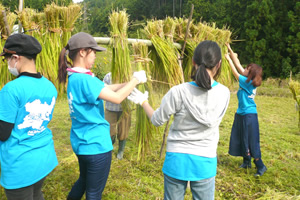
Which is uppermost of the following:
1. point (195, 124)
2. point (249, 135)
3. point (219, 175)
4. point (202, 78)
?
point (202, 78)

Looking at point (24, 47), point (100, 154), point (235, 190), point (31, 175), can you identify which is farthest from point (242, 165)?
point (24, 47)

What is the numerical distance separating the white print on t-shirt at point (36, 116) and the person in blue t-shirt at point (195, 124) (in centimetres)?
68

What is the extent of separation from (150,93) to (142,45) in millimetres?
533

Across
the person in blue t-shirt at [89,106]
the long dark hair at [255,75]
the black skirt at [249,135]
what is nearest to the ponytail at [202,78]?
the person in blue t-shirt at [89,106]

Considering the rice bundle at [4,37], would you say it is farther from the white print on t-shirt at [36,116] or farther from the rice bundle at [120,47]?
the white print on t-shirt at [36,116]

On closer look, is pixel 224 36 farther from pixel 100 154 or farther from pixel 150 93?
pixel 100 154

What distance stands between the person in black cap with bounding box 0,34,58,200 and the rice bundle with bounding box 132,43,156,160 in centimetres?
122

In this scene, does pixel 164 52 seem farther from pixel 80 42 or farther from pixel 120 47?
pixel 80 42

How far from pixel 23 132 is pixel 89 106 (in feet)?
1.44

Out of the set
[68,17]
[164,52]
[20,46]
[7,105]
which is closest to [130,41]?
[164,52]

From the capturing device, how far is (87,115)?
1.73m

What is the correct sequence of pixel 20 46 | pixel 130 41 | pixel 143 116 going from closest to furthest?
1. pixel 20 46
2. pixel 130 41
3. pixel 143 116

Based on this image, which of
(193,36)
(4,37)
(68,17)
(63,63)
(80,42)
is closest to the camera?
(80,42)

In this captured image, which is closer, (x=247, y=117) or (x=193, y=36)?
(x=193, y=36)
